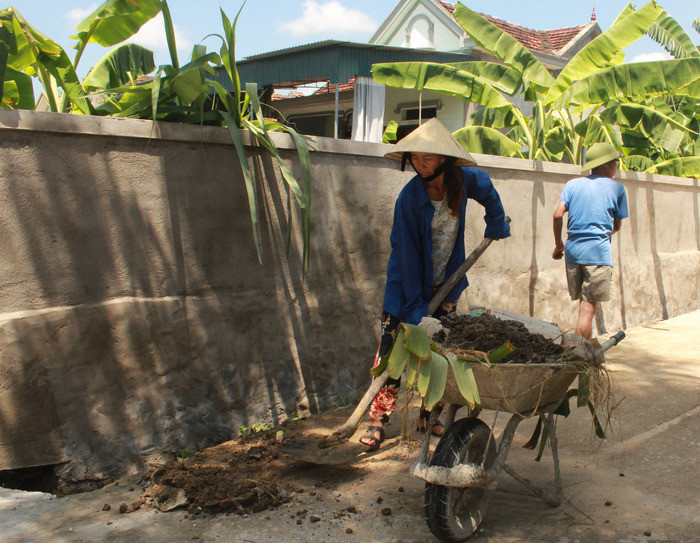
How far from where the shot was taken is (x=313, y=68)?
432 inches

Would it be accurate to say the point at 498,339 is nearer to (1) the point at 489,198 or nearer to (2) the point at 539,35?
(1) the point at 489,198

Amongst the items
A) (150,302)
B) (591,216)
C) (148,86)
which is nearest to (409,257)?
(150,302)

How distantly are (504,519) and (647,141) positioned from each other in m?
7.24

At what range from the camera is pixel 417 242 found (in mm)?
3811

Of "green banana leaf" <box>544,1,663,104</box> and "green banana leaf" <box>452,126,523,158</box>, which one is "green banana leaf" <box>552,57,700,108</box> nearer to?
"green banana leaf" <box>544,1,663,104</box>

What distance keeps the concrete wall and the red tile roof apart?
14.4 metres

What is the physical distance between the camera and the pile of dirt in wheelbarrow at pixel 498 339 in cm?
288

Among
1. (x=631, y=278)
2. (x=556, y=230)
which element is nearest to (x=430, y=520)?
(x=556, y=230)

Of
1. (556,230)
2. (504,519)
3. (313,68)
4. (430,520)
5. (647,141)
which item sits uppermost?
(313,68)

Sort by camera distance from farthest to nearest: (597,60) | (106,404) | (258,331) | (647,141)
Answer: (647,141) → (597,60) → (258,331) → (106,404)

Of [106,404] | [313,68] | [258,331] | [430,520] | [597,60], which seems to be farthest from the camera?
[313,68]

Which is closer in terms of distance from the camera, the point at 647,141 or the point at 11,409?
the point at 11,409

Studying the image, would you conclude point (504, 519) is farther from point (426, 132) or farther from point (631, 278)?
point (631, 278)

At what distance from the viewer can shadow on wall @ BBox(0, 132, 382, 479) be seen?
327cm
